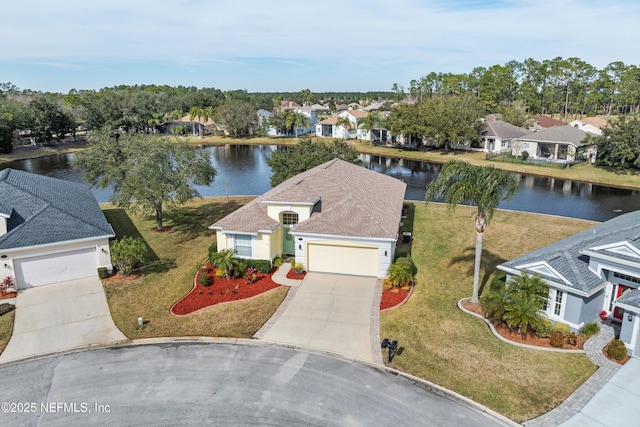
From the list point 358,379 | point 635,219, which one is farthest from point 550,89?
point 358,379

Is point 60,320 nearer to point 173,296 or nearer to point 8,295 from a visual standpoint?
point 8,295

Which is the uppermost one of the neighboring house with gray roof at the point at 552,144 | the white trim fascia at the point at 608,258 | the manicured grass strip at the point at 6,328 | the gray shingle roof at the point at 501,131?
the gray shingle roof at the point at 501,131

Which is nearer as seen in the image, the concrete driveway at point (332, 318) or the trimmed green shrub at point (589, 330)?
the concrete driveway at point (332, 318)

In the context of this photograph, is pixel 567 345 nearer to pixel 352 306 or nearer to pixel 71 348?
pixel 352 306

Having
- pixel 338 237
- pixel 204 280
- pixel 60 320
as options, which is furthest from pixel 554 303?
pixel 60 320

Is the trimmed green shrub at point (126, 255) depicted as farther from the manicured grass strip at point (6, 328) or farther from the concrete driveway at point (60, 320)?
the manicured grass strip at point (6, 328)

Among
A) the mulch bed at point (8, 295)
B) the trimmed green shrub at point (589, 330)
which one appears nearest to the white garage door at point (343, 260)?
the trimmed green shrub at point (589, 330)
